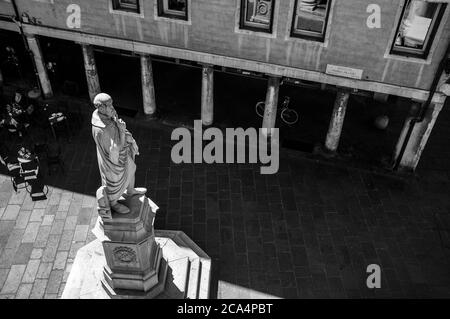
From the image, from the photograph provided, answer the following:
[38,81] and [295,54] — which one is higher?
[295,54]

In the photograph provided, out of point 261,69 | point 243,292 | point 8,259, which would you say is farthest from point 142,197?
point 261,69

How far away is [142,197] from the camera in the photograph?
10812mm

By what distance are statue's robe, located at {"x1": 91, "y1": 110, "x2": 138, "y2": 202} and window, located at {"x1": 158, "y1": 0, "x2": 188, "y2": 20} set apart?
7706 millimetres

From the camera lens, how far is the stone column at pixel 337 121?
54.3ft

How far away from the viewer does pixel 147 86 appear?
734 inches

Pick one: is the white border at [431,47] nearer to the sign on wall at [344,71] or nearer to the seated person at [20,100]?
the sign on wall at [344,71]

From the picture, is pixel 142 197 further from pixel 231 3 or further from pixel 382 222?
pixel 382 222

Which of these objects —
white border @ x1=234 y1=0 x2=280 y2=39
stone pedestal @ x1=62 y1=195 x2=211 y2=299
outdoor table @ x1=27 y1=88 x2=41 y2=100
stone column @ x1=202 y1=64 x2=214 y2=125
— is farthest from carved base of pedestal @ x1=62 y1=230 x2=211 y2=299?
outdoor table @ x1=27 y1=88 x2=41 y2=100

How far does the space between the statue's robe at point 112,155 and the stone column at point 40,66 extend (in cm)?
1154

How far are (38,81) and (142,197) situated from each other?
12.2m

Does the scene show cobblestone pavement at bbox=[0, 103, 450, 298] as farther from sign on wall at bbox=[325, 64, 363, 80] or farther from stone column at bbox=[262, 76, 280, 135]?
sign on wall at bbox=[325, 64, 363, 80]

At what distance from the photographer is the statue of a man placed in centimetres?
894

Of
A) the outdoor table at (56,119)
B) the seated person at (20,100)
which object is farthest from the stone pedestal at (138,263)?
the seated person at (20,100)
